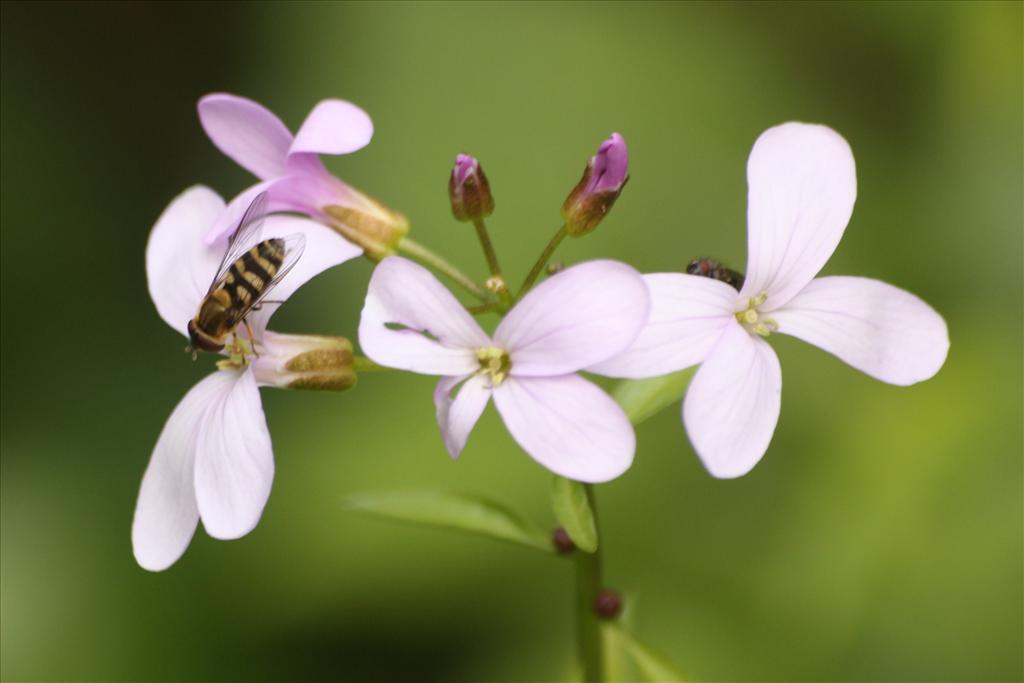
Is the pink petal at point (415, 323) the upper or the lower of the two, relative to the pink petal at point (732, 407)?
upper

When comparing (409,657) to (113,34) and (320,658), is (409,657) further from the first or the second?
(113,34)

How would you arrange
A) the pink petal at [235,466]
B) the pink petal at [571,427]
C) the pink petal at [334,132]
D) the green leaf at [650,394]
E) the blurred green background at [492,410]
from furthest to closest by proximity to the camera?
the blurred green background at [492,410] → the green leaf at [650,394] → the pink petal at [334,132] → the pink petal at [235,466] → the pink petal at [571,427]

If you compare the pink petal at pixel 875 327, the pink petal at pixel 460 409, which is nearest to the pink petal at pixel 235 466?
the pink petal at pixel 460 409

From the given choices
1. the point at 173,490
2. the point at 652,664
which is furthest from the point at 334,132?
the point at 652,664

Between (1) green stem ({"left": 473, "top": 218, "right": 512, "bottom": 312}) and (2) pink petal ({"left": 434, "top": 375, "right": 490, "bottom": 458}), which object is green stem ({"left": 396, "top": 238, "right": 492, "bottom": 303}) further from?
(2) pink petal ({"left": 434, "top": 375, "right": 490, "bottom": 458})

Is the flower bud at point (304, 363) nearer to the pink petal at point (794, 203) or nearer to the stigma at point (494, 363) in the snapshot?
the stigma at point (494, 363)

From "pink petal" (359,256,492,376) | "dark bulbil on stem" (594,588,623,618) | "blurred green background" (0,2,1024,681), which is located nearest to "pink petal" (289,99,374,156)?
"pink petal" (359,256,492,376)

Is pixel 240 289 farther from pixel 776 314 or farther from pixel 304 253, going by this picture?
pixel 776 314
